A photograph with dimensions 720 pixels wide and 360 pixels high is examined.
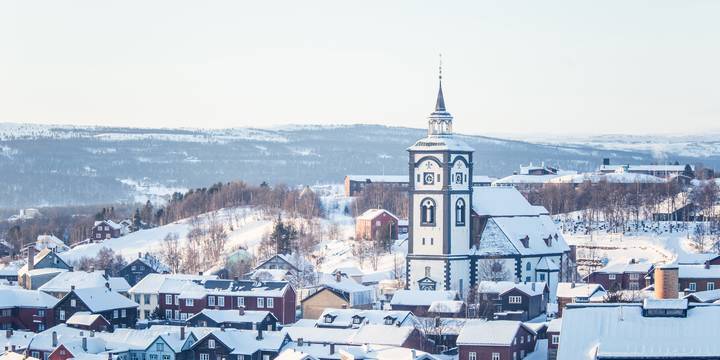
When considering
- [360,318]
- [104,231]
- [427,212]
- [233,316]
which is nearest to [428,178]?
[427,212]

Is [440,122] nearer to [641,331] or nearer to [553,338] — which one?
[553,338]

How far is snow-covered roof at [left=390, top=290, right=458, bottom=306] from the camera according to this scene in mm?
61688

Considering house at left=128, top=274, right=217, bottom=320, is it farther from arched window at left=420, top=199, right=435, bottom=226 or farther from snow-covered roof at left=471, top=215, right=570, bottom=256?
snow-covered roof at left=471, top=215, right=570, bottom=256

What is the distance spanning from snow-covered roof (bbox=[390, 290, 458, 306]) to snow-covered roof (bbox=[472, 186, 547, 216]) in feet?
23.7

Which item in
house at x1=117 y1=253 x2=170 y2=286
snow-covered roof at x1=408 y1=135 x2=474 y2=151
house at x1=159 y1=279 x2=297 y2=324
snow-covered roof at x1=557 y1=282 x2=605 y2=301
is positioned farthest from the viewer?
house at x1=117 y1=253 x2=170 y2=286

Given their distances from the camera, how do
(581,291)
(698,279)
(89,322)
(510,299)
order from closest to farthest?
(581,291) → (89,322) → (698,279) → (510,299)

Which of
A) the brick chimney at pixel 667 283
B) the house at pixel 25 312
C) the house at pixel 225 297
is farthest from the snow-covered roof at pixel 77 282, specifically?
the brick chimney at pixel 667 283

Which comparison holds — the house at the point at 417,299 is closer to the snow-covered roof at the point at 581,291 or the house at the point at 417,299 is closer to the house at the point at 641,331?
the snow-covered roof at the point at 581,291

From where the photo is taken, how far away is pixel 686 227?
282 feet

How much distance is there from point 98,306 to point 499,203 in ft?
62.2

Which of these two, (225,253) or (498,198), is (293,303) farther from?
(225,253)

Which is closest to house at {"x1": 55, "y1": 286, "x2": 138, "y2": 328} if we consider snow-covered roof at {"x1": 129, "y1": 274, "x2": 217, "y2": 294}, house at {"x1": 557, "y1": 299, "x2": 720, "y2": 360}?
snow-covered roof at {"x1": 129, "y1": 274, "x2": 217, "y2": 294}

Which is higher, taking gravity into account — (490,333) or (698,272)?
(698,272)

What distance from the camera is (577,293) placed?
60.2m
